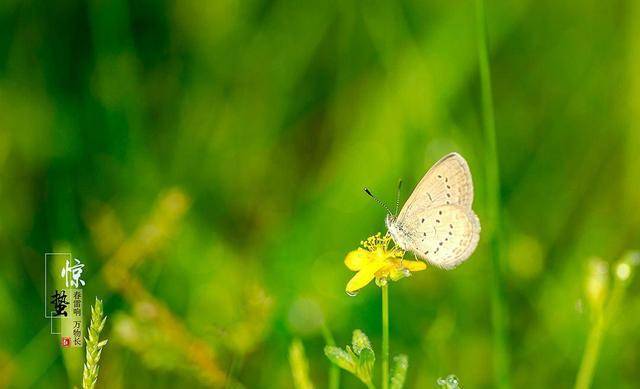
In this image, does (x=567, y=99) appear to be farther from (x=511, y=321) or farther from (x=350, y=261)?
(x=350, y=261)

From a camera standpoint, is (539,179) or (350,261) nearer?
(350,261)

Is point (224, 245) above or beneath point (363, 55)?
beneath

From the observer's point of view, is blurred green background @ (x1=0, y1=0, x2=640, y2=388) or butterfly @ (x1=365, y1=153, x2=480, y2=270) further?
blurred green background @ (x1=0, y1=0, x2=640, y2=388)

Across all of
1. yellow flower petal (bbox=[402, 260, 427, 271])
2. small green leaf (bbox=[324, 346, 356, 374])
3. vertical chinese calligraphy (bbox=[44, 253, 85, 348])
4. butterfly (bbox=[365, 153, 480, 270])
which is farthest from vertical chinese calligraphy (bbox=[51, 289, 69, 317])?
small green leaf (bbox=[324, 346, 356, 374])

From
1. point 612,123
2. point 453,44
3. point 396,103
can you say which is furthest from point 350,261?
point 612,123

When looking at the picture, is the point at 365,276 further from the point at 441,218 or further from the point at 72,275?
the point at 72,275

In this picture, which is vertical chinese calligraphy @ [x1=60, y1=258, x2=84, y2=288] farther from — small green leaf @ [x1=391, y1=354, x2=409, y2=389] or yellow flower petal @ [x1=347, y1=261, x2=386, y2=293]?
small green leaf @ [x1=391, y1=354, x2=409, y2=389]

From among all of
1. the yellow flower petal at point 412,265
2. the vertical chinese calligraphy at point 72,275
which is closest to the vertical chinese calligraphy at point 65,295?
the vertical chinese calligraphy at point 72,275
